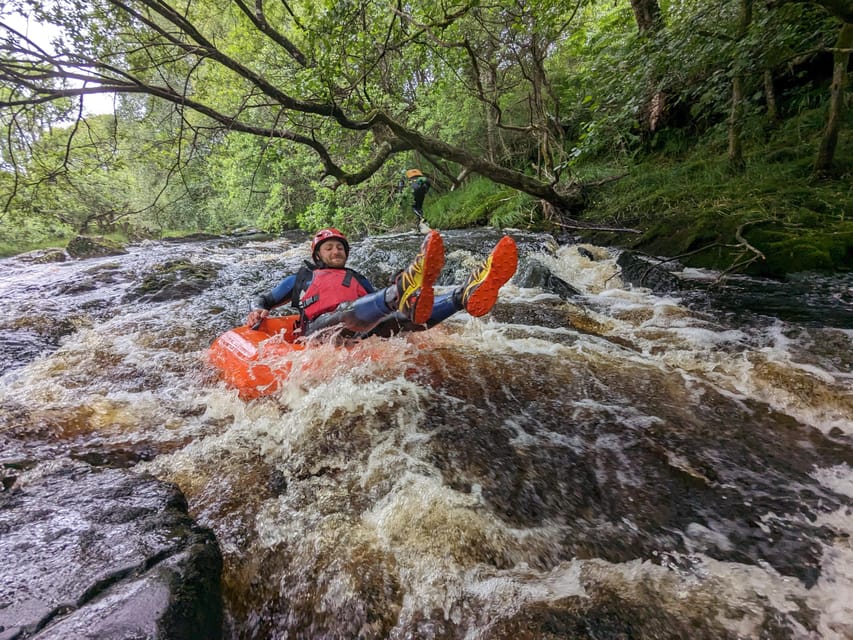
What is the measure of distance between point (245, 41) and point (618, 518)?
365 inches

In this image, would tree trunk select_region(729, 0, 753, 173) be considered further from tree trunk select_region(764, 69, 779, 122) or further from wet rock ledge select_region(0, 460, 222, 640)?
wet rock ledge select_region(0, 460, 222, 640)

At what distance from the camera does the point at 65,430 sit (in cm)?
241

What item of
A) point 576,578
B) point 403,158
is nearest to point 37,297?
point 403,158

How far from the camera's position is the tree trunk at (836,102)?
12.8 feet

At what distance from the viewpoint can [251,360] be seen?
2879mm

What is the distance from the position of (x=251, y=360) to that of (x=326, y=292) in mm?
877

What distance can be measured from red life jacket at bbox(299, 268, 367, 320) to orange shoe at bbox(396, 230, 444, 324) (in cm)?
98

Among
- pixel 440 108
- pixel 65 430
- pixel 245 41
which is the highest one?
pixel 245 41

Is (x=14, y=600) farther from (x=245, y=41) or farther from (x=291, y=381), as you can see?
(x=245, y=41)

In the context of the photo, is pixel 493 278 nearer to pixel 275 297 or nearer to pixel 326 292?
pixel 326 292

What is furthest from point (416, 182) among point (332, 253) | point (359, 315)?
point (359, 315)

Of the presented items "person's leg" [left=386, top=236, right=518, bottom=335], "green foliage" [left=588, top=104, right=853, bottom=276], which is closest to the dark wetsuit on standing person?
"green foliage" [left=588, top=104, right=853, bottom=276]

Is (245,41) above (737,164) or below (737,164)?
above

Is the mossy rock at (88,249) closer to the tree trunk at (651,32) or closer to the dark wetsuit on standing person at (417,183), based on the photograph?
the dark wetsuit on standing person at (417,183)
